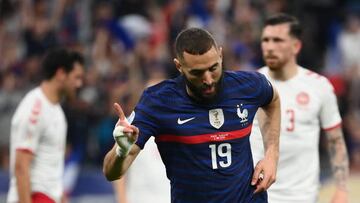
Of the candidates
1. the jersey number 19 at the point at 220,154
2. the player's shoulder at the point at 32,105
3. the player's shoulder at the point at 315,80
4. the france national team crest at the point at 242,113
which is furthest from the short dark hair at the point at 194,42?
the player's shoulder at the point at 32,105

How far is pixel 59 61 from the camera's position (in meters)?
8.68

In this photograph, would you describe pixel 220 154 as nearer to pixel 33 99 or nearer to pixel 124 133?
pixel 124 133

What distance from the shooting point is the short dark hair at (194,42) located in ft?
19.8

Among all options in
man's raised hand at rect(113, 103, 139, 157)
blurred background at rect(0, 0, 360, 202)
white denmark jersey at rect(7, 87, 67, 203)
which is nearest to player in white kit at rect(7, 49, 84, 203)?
white denmark jersey at rect(7, 87, 67, 203)

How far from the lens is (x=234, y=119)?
630 centimetres

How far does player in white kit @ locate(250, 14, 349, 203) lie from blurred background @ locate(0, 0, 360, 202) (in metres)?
5.93

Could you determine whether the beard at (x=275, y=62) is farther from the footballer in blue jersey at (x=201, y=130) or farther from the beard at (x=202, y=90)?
the beard at (x=202, y=90)

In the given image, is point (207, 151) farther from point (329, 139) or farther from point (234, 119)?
point (329, 139)

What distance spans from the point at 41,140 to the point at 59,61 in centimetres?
74

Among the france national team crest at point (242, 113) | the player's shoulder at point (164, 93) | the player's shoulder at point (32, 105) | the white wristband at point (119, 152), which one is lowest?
the player's shoulder at point (32, 105)

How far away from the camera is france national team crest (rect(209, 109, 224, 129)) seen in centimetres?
622

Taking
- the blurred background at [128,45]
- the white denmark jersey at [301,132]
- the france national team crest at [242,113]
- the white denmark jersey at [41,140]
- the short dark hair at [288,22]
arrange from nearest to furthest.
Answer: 1. the france national team crest at [242,113]
2. the white denmark jersey at [301,132]
3. the white denmark jersey at [41,140]
4. the short dark hair at [288,22]
5. the blurred background at [128,45]

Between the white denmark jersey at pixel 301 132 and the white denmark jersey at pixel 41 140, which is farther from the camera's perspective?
the white denmark jersey at pixel 41 140

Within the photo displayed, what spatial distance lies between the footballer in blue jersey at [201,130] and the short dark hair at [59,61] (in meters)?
2.53
